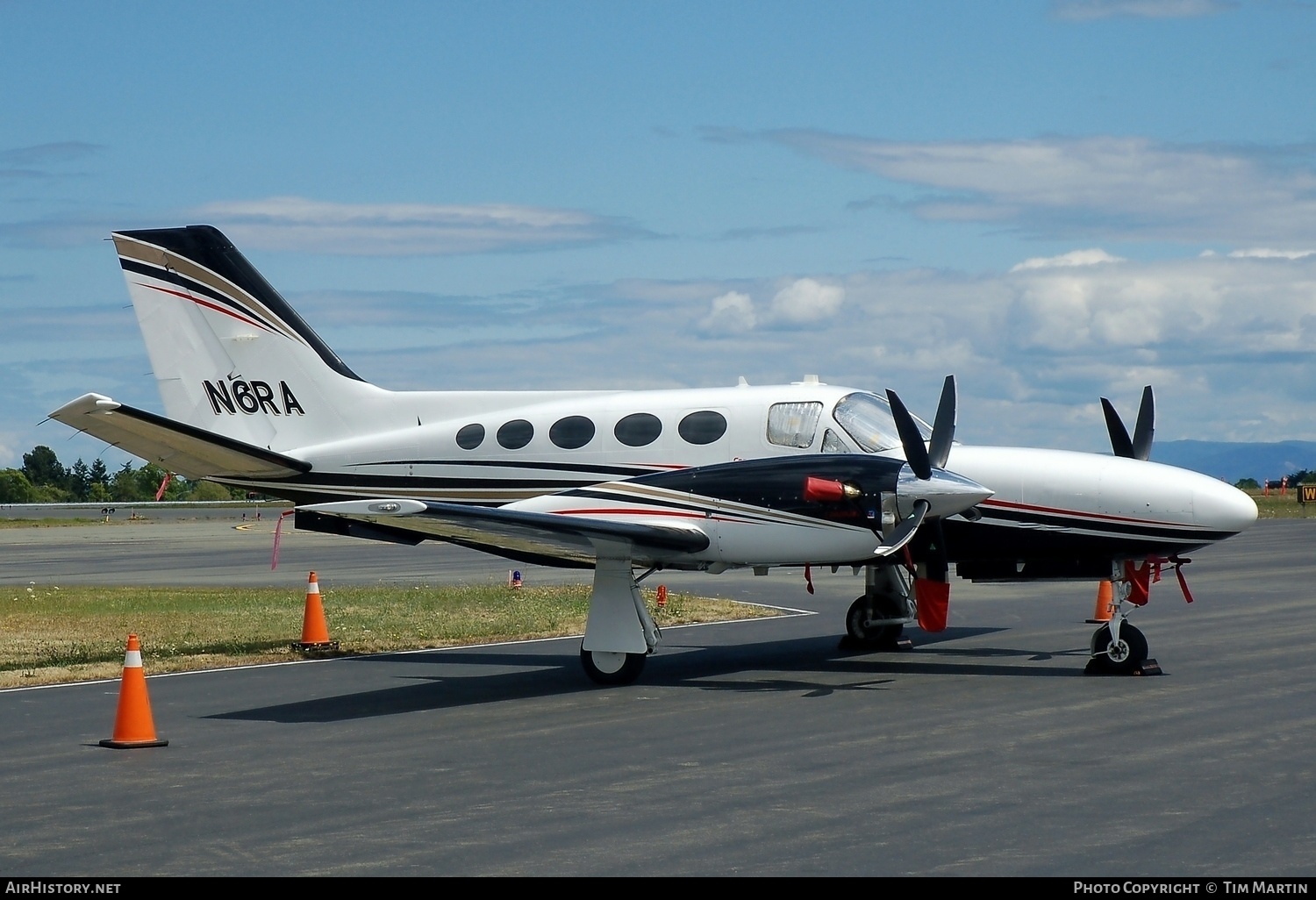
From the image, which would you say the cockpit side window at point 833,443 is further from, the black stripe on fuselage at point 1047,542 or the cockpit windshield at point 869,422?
the black stripe on fuselage at point 1047,542

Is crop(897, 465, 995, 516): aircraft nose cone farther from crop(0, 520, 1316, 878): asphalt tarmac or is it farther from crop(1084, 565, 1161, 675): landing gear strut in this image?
crop(1084, 565, 1161, 675): landing gear strut

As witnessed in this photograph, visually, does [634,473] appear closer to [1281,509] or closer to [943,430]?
[943,430]

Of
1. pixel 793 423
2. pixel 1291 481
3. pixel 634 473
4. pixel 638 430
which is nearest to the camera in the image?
pixel 793 423

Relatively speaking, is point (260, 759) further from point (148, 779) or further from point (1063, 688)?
point (1063, 688)

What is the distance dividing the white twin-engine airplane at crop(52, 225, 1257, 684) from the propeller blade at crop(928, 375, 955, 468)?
0.03m

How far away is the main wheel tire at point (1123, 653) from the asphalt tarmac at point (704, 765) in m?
0.36

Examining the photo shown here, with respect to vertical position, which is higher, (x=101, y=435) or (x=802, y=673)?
(x=101, y=435)

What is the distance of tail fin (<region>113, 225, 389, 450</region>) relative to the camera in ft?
59.3

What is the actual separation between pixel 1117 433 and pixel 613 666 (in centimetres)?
609

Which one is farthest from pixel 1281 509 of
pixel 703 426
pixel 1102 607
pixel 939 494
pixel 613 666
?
pixel 613 666

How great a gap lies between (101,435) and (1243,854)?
12344 millimetres

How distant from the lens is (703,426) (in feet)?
51.3
